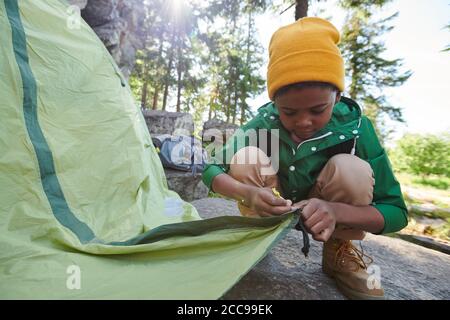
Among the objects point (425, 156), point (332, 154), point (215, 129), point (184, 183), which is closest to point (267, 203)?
point (332, 154)

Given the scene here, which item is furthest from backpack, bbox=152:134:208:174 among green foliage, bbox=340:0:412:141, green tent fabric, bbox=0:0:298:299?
green foliage, bbox=340:0:412:141

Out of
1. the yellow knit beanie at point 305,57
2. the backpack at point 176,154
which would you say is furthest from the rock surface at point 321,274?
the backpack at point 176,154

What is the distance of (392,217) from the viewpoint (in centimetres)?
84

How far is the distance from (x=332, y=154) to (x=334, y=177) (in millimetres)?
140

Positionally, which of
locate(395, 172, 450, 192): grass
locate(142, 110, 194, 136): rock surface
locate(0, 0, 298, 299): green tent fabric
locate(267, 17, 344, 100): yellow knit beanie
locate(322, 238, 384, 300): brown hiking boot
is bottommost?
locate(395, 172, 450, 192): grass

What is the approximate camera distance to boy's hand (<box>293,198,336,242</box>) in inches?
29.0

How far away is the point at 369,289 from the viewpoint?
81 cm

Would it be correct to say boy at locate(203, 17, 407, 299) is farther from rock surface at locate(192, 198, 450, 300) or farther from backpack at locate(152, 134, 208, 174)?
backpack at locate(152, 134, 208, 174)

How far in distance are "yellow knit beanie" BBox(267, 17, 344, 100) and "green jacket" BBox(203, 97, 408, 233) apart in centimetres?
13

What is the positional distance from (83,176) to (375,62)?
301 inches

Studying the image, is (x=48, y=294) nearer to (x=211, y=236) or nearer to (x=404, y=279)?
(x=211, y=236)

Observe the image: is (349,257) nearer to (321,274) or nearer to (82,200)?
(321,274)

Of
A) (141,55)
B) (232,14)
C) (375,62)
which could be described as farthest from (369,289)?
(141,55)

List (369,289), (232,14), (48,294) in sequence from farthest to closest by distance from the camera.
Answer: (232,14) → (369,289) → (48,294)
